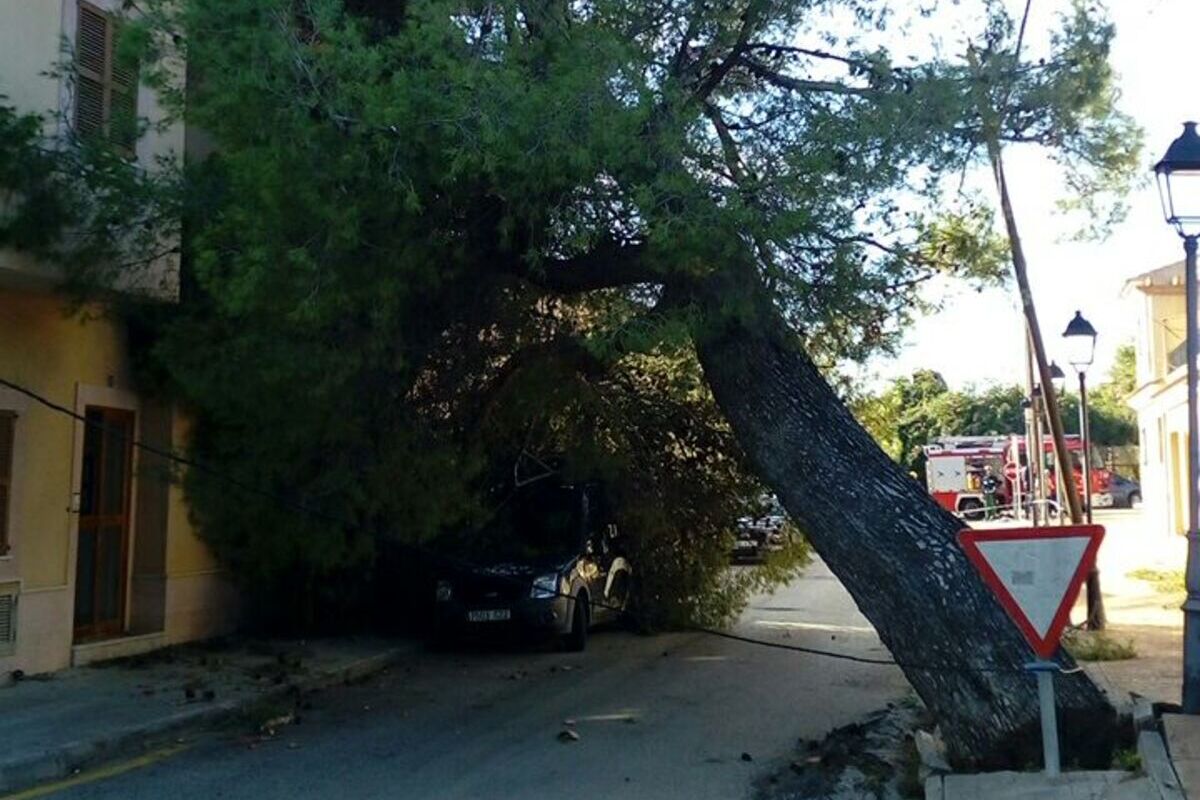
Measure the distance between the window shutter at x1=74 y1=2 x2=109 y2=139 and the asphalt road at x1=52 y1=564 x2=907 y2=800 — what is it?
542 centimetres

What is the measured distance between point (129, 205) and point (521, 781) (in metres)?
5.56

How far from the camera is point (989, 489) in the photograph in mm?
44250

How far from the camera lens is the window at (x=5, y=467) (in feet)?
35.3

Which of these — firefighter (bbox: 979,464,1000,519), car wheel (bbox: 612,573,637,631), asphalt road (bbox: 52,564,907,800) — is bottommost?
asphalt road (bbox: 52,564,907,800)

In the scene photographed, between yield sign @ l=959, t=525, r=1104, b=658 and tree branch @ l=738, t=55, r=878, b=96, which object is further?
tree branch @ l=738, t=55, r=878, b=96

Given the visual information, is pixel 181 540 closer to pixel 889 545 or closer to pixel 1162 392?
pixel 889 545

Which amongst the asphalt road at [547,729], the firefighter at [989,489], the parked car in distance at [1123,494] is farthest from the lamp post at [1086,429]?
the parked car in distance at [1123,494]

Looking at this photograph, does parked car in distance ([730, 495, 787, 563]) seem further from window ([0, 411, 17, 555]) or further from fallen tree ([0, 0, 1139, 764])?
window ([0, 411, 17, 555])

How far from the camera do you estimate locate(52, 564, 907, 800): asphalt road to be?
8016 mm

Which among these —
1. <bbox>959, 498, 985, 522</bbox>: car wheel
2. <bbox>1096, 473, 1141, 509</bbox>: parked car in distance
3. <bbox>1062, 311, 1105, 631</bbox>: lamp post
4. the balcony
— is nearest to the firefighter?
<bbox>959, 498, 985, 522</bbox>: car wheel

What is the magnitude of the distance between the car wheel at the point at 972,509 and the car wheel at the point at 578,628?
31123 mm

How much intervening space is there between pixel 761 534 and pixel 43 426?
832 cm

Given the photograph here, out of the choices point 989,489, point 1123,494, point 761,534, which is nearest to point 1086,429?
point 761,534

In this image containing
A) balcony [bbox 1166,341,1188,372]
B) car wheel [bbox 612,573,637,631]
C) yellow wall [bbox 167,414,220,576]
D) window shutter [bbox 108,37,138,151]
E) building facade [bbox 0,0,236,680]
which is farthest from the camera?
balcony [bbox 1166,341,1188,372]
